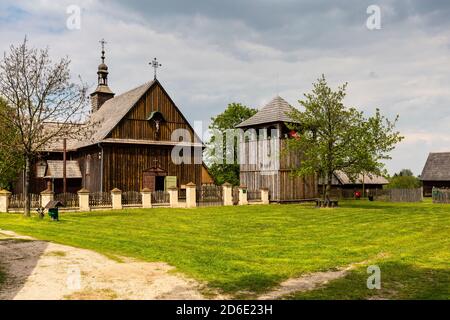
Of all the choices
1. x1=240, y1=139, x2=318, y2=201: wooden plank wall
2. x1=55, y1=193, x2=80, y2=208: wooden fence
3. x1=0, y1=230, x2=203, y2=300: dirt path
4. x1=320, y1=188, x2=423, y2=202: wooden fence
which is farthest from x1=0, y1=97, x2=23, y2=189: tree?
x1=320, y1=188, x2=423, y2=202: wooden fence

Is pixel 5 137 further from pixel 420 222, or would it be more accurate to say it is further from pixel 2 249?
pixel 420 222

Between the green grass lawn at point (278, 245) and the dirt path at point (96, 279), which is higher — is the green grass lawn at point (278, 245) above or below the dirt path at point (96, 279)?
below

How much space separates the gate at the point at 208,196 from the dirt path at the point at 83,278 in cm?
2123

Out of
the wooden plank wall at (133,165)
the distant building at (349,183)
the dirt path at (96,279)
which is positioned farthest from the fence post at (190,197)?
the distant building at (349,183)

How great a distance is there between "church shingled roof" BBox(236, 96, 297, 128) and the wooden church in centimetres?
574

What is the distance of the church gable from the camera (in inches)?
1398

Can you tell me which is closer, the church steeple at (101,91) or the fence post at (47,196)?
the fence post at (47,196)

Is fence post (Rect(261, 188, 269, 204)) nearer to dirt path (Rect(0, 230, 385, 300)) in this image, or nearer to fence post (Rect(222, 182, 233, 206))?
fence post (Rect(222, 182, 233, 206))

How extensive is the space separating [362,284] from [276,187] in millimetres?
26923

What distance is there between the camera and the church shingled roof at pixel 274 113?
35406 millimetres

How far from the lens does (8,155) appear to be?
26016 mm

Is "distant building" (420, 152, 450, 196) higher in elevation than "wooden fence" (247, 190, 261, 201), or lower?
higher

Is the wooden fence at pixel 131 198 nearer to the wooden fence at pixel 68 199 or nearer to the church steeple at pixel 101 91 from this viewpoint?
the wooden fence at pixel 68 199
